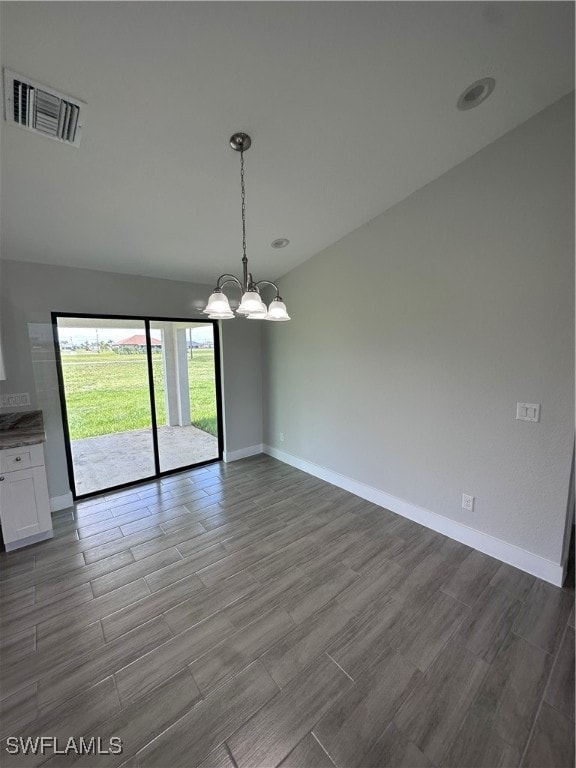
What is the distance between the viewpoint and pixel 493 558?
7.72 feet

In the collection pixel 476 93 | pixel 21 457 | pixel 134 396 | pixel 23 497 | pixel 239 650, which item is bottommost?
pixel 239 650

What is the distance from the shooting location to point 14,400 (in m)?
2.84

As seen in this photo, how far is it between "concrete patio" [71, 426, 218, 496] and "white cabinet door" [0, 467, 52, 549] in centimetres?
80

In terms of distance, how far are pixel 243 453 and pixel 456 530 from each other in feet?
9.80

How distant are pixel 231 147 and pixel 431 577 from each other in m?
3.31

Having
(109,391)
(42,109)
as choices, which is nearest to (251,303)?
(42,109)

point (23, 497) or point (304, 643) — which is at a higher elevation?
point (23, 497)

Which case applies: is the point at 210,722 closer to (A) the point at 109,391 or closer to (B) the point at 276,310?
(B) the point at 276,310

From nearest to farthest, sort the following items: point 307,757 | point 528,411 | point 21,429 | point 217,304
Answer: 1. point 307,757
2. point 217,304
3. point 528,411
4. point 21,429

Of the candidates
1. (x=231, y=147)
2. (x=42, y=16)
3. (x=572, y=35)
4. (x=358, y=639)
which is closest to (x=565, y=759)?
(x=358, y=639)

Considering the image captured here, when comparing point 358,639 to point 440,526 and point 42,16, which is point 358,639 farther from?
point 42,16

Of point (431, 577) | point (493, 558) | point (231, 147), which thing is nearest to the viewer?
point (231, 147)

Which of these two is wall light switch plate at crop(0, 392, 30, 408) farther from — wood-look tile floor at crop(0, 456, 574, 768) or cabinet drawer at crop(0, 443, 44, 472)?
wood-look tile floor at crop(0, 456, 574, 768)

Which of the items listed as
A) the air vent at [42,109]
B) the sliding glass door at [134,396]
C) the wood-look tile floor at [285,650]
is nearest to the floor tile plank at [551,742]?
the wood-look tile floor at [285,650]
